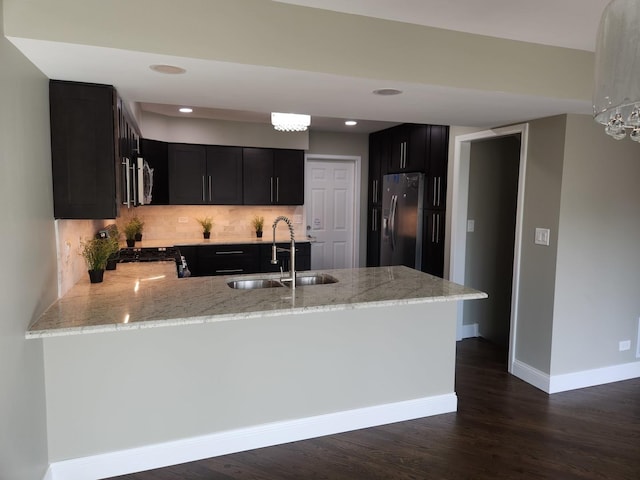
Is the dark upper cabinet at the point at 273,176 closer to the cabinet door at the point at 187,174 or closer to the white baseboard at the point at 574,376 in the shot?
the cabinet door at the point at 187,174

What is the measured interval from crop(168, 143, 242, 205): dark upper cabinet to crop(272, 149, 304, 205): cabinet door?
1.62 ft

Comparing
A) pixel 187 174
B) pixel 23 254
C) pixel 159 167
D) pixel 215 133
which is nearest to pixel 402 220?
pixel 215 133

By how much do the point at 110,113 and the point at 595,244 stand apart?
353cm

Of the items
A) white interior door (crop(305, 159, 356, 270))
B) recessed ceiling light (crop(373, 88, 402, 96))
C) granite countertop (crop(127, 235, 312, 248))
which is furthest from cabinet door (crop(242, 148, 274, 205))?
recessed ceiling light (crop(373, 88, 402, 96))

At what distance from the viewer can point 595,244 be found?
3346 mm

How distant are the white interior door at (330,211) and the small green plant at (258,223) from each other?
2.61 feet

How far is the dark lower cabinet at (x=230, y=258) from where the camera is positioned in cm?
517

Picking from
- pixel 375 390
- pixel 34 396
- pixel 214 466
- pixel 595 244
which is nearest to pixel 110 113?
pixel 34 396

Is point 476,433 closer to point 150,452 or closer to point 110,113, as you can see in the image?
point 150,452

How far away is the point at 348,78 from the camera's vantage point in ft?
7.23

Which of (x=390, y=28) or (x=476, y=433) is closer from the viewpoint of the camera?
(x=390, y=28)

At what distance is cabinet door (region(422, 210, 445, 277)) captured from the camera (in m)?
4.61

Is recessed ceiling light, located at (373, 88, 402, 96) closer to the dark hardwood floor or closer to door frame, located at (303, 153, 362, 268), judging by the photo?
the dark hardwood floor

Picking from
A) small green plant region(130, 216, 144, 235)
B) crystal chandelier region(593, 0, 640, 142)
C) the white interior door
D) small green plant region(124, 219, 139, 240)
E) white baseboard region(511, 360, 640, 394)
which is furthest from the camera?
the white interior door
